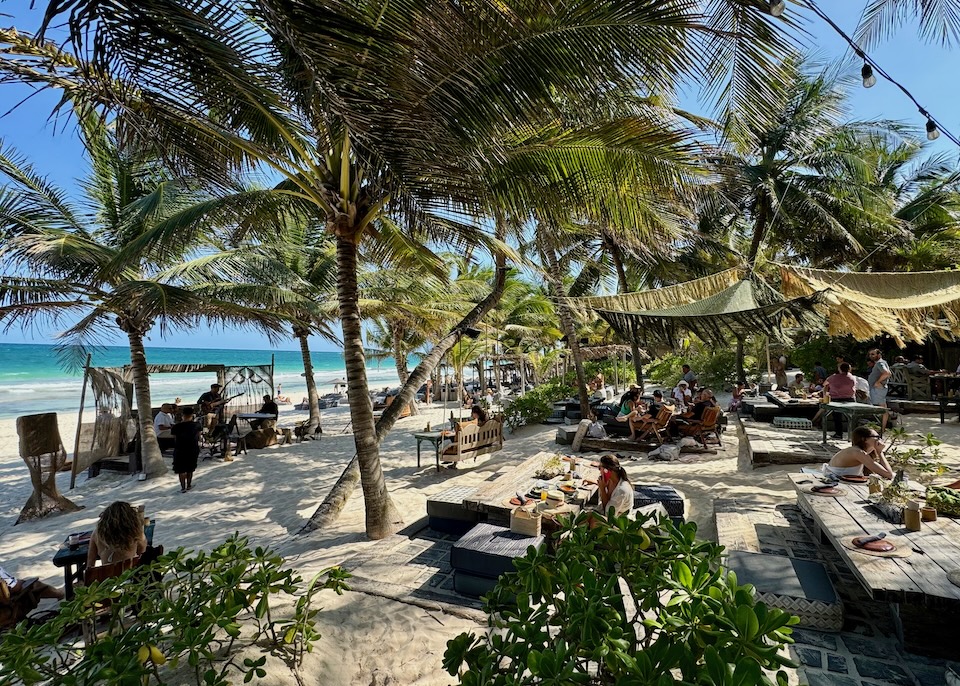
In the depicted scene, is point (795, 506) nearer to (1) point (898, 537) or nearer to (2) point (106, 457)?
(1) point (898, 537)

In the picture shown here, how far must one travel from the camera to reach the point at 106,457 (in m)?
9.95

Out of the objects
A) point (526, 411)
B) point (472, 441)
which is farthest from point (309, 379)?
point (472, 441)

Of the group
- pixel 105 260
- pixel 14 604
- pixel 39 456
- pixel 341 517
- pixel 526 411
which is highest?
pixel 105 260

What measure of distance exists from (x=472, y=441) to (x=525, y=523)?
4.69 meters

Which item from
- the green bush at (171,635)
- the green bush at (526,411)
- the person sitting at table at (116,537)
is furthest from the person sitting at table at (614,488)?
the green bush at (526,411)

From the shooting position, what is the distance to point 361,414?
17.8 feet

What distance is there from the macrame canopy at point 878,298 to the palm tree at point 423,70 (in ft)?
10.3

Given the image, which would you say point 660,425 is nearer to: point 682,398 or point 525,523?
point 682,398

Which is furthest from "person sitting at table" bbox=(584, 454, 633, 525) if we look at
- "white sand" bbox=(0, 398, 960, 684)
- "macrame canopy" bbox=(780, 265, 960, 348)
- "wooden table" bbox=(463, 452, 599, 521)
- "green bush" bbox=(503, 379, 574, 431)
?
"green bush" bbox=(503, 379, 574, 431)

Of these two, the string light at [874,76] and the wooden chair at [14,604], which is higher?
the string light at [874,76]

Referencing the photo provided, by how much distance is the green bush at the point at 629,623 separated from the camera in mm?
1291

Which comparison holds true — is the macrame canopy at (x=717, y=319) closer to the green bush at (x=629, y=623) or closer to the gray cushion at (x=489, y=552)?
the gray cushion at (x=489, y=552)

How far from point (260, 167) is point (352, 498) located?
15.5ft

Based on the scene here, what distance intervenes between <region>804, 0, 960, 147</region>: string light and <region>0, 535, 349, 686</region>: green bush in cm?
443
